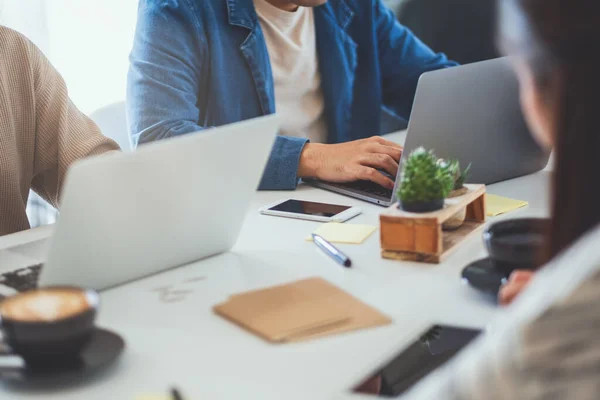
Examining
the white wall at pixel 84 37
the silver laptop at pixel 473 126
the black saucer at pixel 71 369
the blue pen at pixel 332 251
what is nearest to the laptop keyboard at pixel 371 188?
the silver laptop at pixel 473 126

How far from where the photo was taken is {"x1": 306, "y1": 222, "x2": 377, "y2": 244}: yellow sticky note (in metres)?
1.18

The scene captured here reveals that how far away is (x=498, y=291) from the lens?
3.02ft

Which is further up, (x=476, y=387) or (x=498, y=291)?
(x=476, y=387)

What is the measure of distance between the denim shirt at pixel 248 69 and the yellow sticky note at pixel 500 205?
37cm

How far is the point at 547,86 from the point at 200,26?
1.26 m

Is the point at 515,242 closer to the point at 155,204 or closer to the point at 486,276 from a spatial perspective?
the point at 486,276

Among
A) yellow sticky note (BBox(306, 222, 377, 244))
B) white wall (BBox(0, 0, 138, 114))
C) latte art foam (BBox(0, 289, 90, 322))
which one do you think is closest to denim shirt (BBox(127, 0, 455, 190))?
yellow sticky note (BBox(306, 222, 377, 244))

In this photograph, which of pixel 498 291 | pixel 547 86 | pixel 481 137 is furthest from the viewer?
pixel 481 137

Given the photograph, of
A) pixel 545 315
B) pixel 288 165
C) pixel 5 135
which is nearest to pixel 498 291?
pixel 545 315

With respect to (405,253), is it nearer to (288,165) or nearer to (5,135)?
(288,165)

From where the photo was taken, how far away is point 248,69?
184cm

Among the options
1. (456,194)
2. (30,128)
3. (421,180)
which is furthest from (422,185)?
(30,128)

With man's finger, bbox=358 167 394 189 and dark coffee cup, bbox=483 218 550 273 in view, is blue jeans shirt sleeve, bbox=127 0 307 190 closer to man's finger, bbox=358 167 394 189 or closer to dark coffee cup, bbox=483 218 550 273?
man's finger, bbox=358 167 394 189

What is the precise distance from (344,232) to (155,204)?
335 millimetres
